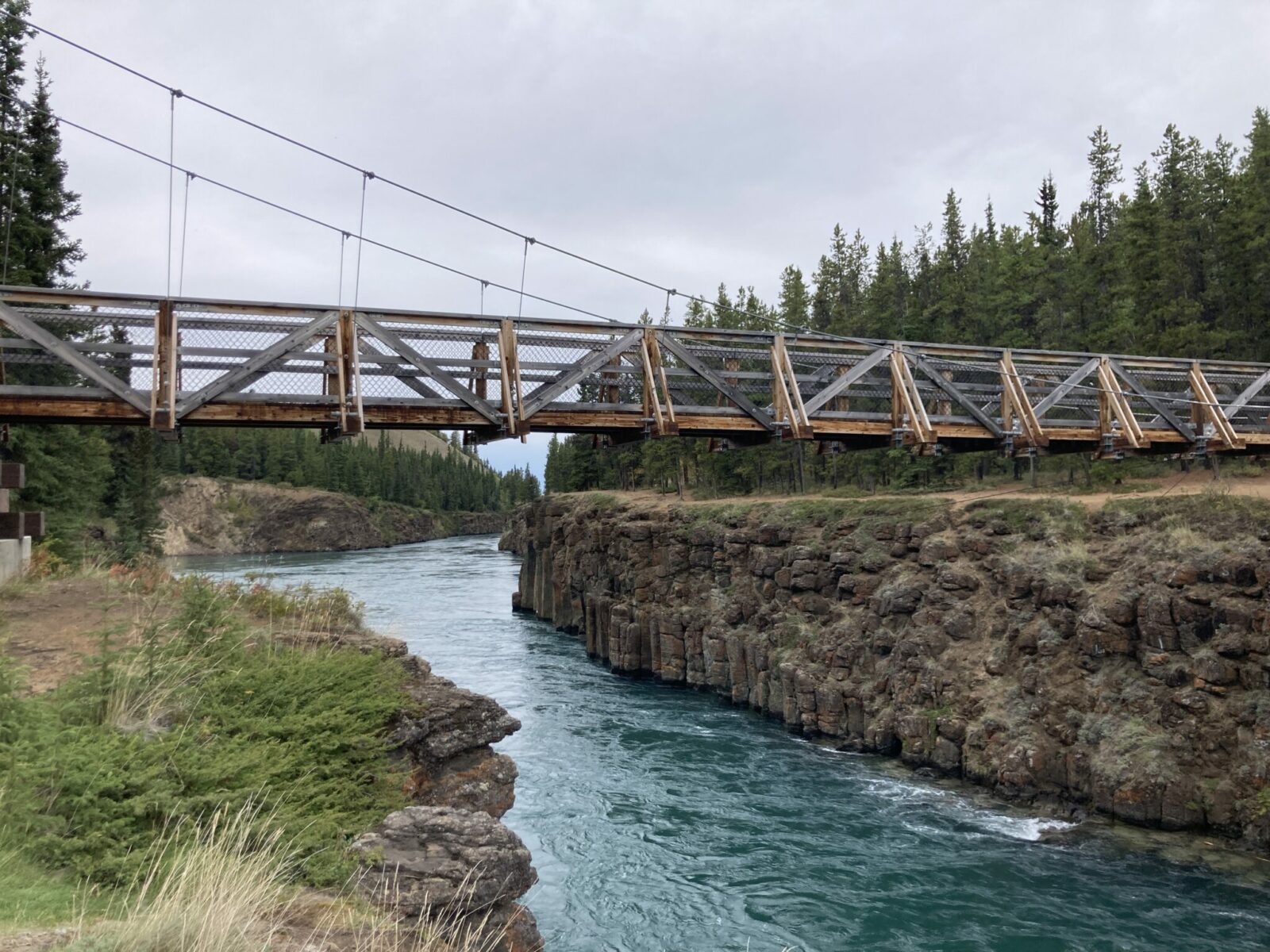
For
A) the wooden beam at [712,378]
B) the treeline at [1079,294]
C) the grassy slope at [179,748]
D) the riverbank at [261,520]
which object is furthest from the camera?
the riverbank at [261,520]

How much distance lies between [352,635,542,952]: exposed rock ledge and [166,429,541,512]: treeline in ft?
358

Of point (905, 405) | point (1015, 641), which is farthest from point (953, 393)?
point (1015, 641)

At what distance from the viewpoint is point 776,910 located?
1608cm

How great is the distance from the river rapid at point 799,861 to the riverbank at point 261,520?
10267 centimetres

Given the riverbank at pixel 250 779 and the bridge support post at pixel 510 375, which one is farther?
the bridge support post at pixel 510 375

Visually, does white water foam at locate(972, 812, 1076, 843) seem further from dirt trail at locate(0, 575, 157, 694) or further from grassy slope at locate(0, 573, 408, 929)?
dirt trail at locate(0, 575, 157, 694)

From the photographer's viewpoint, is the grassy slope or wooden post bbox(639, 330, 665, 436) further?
wooden post bbox(639, 330, 665, 436)

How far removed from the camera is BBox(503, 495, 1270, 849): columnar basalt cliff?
61.6 feet

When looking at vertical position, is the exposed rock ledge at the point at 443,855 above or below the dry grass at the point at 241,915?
below

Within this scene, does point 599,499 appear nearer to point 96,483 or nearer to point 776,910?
point 96,483

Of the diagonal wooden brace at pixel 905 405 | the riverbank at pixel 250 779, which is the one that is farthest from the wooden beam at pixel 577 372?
the diagonal wooden brace at pixel 905 405

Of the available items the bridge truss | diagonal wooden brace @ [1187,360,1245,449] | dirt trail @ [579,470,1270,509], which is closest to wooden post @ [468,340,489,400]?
the bridge truss

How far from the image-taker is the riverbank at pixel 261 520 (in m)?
118

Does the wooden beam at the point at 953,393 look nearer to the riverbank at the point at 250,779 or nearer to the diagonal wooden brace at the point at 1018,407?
the diagonal wooden brace at the point at 1018,407
